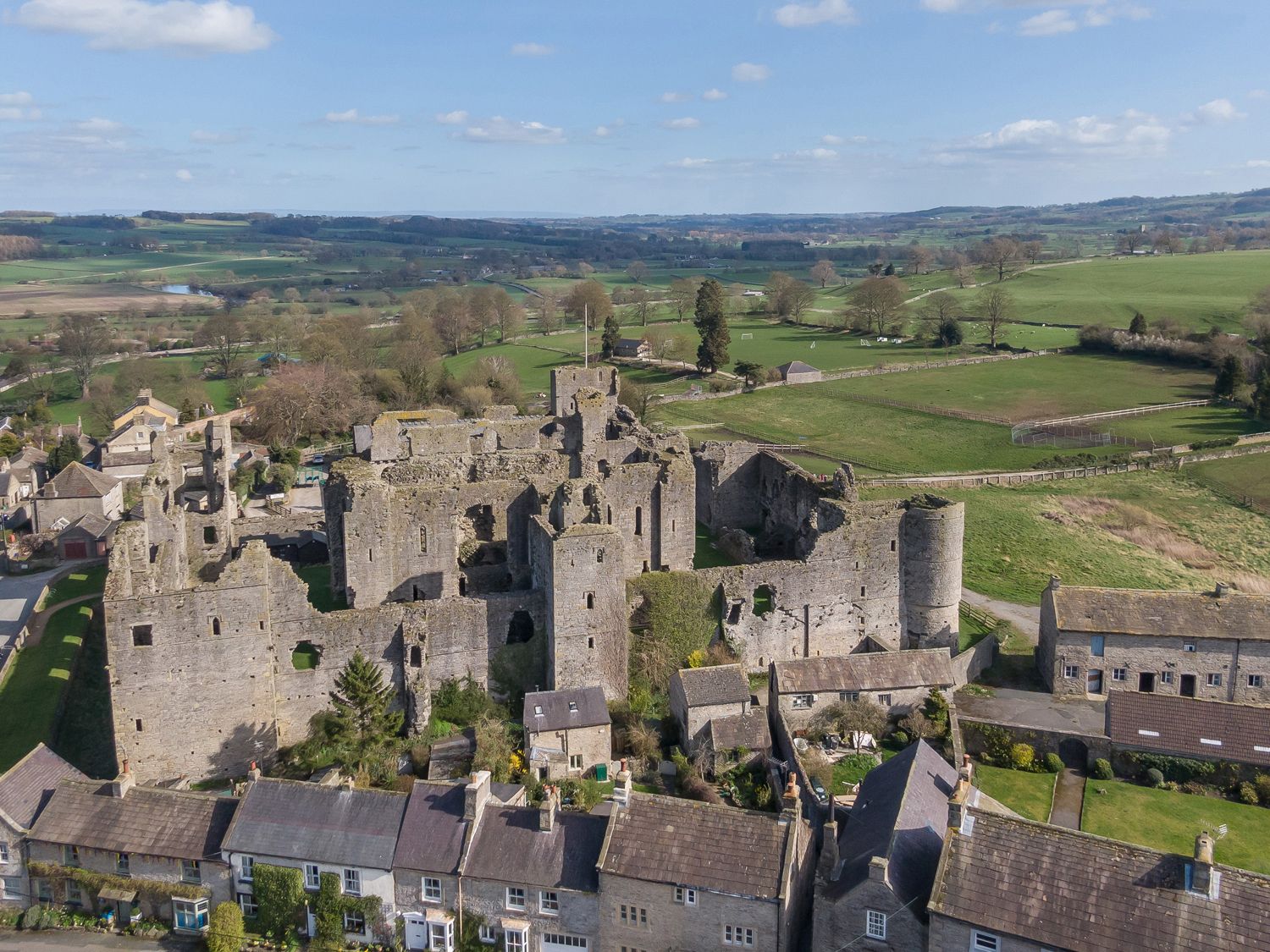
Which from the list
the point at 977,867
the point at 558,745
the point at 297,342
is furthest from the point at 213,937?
the point at 297,342

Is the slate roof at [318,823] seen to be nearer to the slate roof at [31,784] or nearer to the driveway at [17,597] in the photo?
the slate roof at [31,784]

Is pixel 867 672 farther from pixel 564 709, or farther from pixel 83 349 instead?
pixel 83 349

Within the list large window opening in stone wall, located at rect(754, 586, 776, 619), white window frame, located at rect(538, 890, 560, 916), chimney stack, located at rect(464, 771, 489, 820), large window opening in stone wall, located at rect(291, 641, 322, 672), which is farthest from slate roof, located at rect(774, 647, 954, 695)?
large window opening in stone wall, located at rect(291, 641, 322, 672)

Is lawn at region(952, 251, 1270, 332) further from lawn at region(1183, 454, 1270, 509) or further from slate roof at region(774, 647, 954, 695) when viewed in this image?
slate roof at region(774, 647, 954, 695)

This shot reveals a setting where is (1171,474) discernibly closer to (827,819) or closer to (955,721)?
(955,721)

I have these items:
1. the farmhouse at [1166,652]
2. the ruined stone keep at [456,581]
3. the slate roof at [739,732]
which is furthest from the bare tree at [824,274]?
the slate roof at [739,732]
